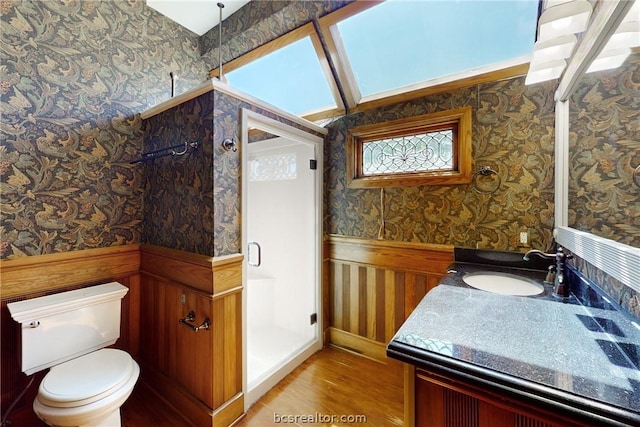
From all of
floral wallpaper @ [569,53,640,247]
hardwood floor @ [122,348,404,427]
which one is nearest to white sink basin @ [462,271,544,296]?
floral wallpaper @ [569,53,640,247]

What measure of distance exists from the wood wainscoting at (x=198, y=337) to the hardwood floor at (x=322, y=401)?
0.10 m

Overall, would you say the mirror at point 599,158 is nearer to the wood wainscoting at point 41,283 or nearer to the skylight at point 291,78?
the skylight at point 291,78

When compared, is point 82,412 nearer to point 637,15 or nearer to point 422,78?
point 637,15

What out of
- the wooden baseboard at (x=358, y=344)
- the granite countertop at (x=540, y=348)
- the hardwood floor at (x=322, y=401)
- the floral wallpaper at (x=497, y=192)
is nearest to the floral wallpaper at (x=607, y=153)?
the floral wallpaper at (x=497, y=192)

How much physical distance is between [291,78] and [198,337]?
2.23 metres

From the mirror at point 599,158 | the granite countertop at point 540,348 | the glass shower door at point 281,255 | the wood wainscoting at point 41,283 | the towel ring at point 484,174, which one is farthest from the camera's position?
the glass shower door at point 281,255

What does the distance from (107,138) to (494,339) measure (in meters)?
2.55

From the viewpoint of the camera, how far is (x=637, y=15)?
2.68ft

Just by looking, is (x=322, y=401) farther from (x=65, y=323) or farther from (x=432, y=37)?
(x=432, y=37)

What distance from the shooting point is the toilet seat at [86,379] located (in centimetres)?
124

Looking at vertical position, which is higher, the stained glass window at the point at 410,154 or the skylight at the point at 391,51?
the skylight at the point at 391,51

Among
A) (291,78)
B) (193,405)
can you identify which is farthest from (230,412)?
(291,78)

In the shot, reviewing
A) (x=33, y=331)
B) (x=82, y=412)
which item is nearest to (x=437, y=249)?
(x=82, y=412)

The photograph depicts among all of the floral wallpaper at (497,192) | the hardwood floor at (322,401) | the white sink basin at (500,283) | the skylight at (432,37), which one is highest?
the skylight at (432,37)
